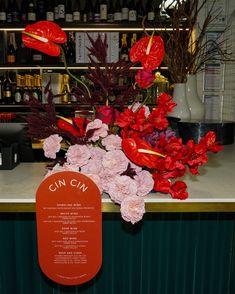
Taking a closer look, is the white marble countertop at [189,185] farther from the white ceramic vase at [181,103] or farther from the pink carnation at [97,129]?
the white ceramic vase at [181,103]

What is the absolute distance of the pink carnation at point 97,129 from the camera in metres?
1.04

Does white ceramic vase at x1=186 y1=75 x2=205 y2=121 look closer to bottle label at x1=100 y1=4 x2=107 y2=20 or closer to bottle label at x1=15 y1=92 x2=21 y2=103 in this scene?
bottle label at x1=100 y1=4 x2=107 y2=20

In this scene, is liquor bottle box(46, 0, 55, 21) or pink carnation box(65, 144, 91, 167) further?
liquor bottle box(46, 0, 55, 21)

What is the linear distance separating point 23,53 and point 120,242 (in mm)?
2747

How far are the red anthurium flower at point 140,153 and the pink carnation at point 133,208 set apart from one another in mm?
98

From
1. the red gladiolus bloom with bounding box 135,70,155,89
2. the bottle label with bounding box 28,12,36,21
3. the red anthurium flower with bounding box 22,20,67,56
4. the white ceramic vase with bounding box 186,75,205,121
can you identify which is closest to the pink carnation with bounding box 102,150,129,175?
the red gladiolus bloom with bounding box 135,70,155,89

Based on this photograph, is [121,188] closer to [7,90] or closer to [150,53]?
[150,53]

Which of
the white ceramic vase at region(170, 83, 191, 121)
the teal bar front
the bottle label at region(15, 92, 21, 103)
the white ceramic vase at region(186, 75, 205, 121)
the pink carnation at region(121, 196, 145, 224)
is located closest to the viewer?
the pink carnation at region(121, 196, 145, 224)

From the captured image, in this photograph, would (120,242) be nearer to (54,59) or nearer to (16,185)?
(16,185)

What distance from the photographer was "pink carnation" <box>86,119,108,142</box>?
1.04 m

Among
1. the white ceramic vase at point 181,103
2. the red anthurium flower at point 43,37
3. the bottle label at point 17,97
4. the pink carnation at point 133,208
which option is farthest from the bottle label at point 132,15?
the pink carnation at point 133,208

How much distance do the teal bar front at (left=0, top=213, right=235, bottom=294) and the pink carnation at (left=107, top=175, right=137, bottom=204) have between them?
44cm

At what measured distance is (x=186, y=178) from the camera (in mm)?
1318

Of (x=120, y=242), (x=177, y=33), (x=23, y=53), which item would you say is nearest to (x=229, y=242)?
(x=120, y=242)
